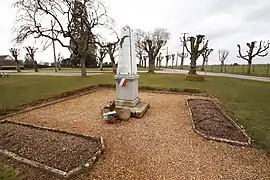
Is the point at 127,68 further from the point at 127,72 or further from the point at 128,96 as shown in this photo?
the point at 128,96

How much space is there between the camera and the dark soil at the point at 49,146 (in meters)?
3.74

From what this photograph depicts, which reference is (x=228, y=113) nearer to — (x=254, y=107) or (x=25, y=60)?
(x=254, y=107)

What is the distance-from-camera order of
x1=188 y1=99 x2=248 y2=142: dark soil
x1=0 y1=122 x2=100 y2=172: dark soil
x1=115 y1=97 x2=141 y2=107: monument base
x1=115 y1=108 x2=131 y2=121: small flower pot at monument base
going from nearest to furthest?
x1=0 y1=122 x2=100 y2=172: dark soil → x1=188 y1=99 x2=248 y2=142: dark soil → x1=115 y1=108 x2=131 y2=121: small flower pot at monument base → x1=115 y1=97 x2=141 y2=107: monument base

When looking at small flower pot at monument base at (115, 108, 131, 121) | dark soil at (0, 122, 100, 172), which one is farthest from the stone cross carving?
dark soil at (0, 122, 100, 172)

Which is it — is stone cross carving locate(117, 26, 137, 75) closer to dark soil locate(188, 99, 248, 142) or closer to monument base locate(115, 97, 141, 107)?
monument base locate(115, 97, 141, 107)

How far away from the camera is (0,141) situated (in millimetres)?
4566

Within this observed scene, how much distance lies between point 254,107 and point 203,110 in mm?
2629

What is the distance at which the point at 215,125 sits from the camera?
5.79 m

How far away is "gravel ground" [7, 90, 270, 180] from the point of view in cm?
353

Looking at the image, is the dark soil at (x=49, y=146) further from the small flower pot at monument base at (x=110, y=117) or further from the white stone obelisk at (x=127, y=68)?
the white stone obelisk at (x=127, y=68)

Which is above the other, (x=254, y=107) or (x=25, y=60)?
(x=25, y=60)

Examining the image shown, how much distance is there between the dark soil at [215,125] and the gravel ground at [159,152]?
364 millimetres

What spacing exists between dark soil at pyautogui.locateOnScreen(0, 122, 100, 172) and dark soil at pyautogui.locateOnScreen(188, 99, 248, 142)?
3261mm

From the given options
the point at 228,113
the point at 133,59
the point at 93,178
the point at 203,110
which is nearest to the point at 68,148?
the point at 93,178
